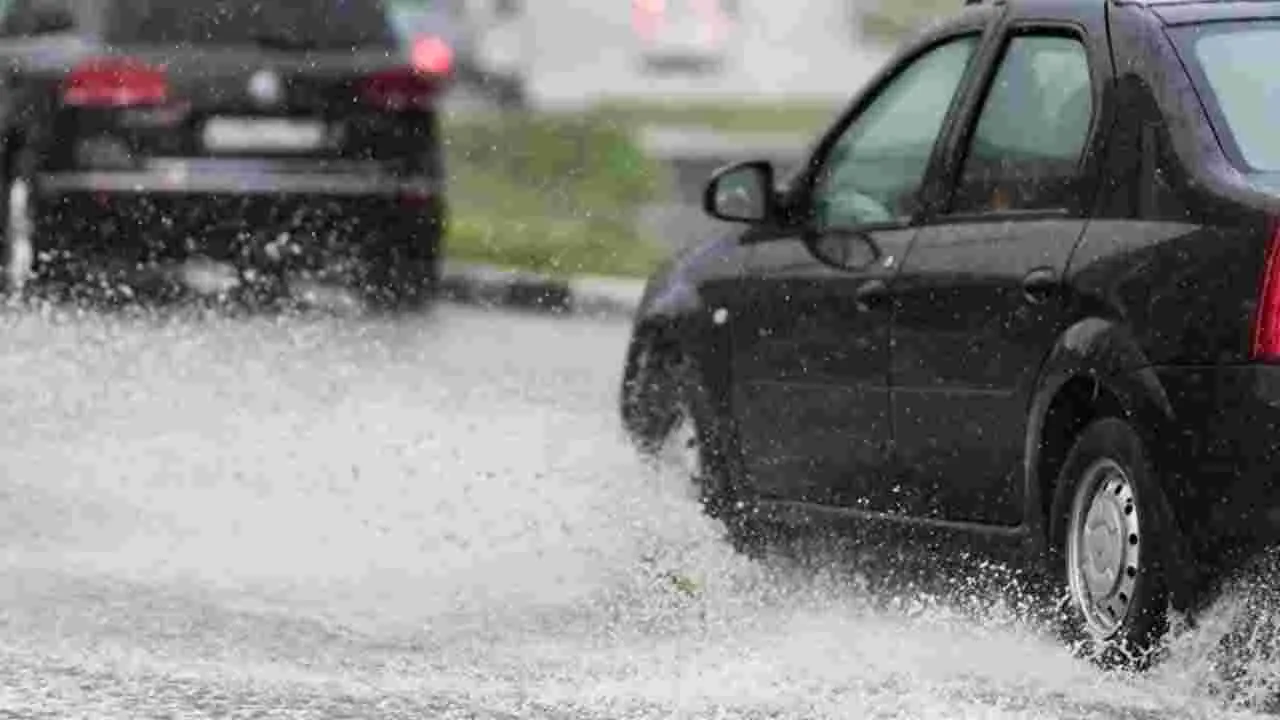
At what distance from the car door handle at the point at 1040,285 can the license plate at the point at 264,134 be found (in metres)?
11.1

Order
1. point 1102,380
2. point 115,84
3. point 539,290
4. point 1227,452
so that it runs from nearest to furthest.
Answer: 1. point 1227,452
2. point 1102,380
3. point 115,84
4. point 539,290

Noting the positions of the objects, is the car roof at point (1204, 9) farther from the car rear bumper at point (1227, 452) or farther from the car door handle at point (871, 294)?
the car rear bumper at point (1227, 452)

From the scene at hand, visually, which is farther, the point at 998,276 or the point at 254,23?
the point at 254,23

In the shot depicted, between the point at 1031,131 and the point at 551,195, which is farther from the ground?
the point at 1031,131

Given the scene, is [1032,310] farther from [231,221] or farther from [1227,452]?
[231,221]

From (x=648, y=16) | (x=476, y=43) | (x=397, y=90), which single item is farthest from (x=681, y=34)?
(x=397, y=90)

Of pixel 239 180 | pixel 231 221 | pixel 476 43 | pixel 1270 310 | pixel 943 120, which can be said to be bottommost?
pixel 476 43

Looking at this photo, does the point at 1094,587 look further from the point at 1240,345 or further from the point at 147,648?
the point at 147,648

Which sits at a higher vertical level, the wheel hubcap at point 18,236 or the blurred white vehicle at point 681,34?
the wheel hubcap at point 18,236

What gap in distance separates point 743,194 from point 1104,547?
194cm

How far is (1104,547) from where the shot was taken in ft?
27.0

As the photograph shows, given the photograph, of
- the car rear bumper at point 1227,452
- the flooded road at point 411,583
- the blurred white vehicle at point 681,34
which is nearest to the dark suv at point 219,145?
the flooded road at point 411,583

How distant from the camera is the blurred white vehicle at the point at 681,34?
56.2 meters

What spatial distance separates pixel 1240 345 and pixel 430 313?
38.0 feet
